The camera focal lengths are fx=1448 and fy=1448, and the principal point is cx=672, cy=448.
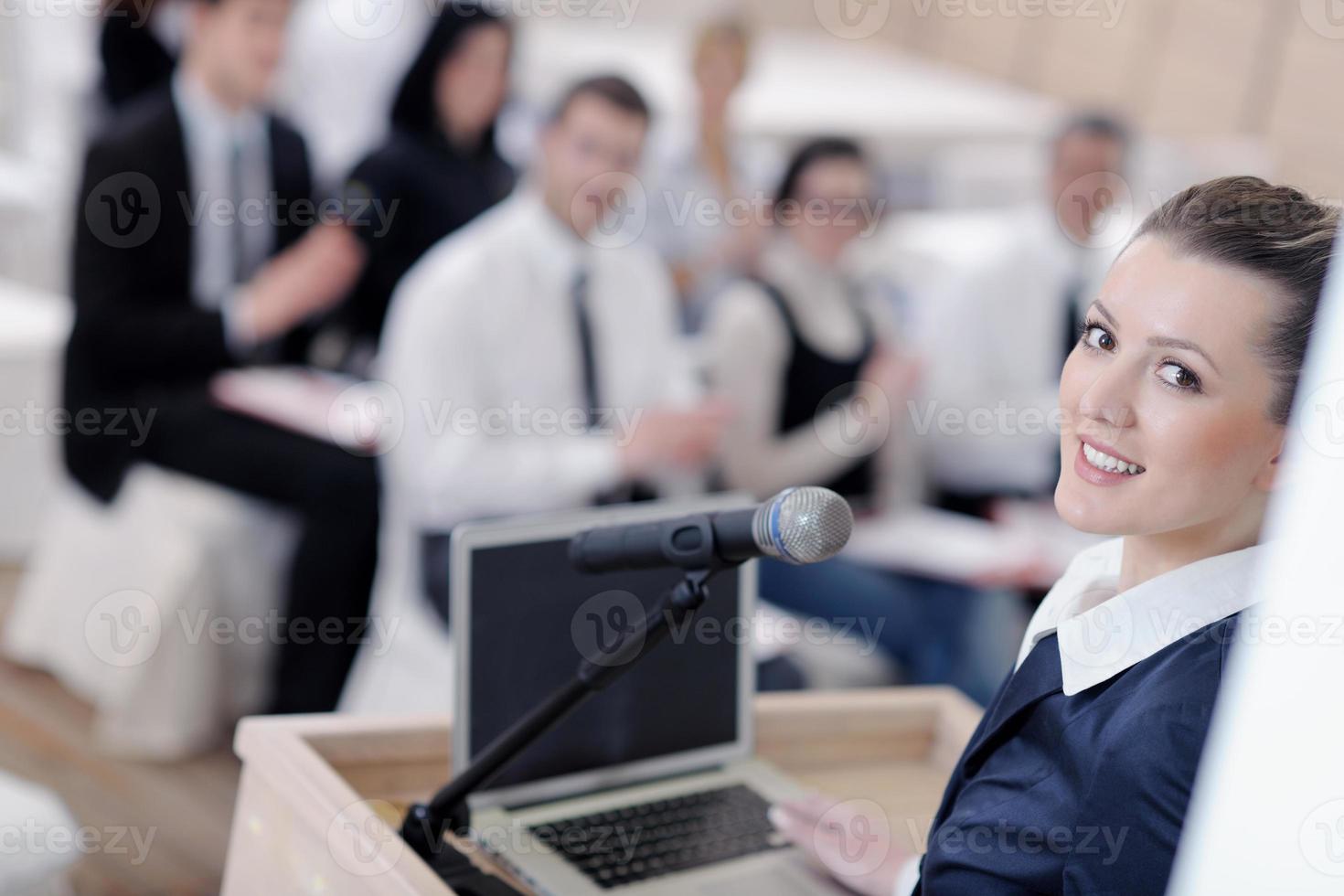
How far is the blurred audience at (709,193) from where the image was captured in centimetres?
351

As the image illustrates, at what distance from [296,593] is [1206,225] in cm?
208

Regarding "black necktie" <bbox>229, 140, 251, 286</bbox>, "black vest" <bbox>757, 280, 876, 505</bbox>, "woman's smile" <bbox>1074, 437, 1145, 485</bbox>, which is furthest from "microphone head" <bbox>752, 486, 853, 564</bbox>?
"black necktie" <bbox>229, 140, 251, 286</bbox>

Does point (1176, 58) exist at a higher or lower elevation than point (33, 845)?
higher

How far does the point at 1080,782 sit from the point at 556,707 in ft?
1.19

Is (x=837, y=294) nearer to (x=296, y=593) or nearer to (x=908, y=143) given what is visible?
(x=296, y=593)

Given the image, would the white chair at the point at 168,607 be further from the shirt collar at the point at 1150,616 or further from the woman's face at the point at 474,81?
the shirt collar at the point at 1150,616

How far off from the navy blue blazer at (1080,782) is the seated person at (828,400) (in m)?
1.57

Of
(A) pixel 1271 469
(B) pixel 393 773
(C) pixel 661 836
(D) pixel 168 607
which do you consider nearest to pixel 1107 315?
(A) pixel 1271 469

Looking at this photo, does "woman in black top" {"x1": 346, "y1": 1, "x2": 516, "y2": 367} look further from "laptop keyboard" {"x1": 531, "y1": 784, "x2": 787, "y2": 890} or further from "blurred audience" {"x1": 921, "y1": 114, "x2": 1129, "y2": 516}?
"laptop keyboard" {"x1": 531, "y1": 784, "x2": 787, "y2": 890}

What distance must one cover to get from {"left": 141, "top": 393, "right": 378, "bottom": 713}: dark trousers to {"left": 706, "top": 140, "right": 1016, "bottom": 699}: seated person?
0.71 metres

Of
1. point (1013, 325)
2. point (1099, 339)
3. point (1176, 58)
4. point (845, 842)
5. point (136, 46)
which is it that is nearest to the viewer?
point (1099, 339)

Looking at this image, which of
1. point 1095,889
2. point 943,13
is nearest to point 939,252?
point 943,13

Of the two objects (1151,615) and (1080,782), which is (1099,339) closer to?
(1151,615)

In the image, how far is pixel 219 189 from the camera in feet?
9.12
